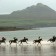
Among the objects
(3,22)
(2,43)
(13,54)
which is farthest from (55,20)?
(13,54)

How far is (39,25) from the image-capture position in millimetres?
174250

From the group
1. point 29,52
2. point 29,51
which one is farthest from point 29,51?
point 29,52

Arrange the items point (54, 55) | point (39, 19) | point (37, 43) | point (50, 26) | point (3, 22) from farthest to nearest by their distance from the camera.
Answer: point (39, 19)
point (50, 26)
point (3, 22)
point (37, 43)
point (54, 55)

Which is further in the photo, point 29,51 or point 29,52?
point 29,51

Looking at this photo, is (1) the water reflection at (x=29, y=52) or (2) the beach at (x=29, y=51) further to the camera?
(2) the beach at (x=29, y=51)

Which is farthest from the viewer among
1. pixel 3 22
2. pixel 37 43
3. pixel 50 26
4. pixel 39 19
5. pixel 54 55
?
pixel 39 19

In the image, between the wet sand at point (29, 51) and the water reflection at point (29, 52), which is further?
the wet sand at point (29, 51)

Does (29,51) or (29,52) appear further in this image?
(29,51)

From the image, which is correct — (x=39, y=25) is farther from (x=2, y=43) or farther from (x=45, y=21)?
(x=2, y=43)

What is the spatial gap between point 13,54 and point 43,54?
95.5 inches

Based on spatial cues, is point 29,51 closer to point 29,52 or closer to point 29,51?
point 29,51

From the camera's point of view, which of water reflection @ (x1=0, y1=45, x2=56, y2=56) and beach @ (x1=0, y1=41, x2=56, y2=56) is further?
beach @ (x1=0, y1=41, x2=56, y2=56)

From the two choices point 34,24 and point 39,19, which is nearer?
point 34,24

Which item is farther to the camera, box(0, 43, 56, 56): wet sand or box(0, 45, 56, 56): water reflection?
box(0, 43, 56, 56): wet sand
